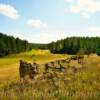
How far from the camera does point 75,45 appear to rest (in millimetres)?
181500

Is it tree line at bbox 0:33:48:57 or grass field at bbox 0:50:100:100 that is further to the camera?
tree line at bbox 0:33:48:57

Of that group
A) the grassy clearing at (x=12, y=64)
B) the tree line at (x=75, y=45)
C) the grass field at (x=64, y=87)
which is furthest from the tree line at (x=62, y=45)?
the grass field at (x=64, y=87)

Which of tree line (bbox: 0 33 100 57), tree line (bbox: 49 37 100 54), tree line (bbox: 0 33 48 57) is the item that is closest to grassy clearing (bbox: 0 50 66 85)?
tree line (bbox: 0 33 48 57)

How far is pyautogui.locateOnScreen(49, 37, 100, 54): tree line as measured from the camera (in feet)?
584

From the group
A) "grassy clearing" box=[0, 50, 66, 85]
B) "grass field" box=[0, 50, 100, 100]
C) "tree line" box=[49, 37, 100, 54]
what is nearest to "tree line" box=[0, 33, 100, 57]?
"tree line" box=[49, 37, 100, 54]

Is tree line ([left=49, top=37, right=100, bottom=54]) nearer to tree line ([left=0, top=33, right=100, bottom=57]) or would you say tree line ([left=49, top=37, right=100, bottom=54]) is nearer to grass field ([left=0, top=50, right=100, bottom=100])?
tree line ([left=0, top=33, right=100, bottom=57])

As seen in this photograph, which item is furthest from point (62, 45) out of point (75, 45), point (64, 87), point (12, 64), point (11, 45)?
point (64, 87)

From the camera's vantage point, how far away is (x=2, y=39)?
162875 mm

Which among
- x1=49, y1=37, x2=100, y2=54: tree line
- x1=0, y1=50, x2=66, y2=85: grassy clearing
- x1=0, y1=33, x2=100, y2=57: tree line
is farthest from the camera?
x1=49, y1=37, x2=100, y2=54: tree line

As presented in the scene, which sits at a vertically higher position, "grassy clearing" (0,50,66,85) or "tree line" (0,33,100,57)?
"tree line" (0,33,100,57)

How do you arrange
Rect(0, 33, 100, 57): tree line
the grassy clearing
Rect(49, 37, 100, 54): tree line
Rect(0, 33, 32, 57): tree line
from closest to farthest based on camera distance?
the grassy clearing < Rect(0, 33, 32, 57): tree line < Rect(0, 33, 100, 57): tree line < Rect(49, 37, 100, 54): tree line

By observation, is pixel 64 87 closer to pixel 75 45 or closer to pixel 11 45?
pixel 11 45

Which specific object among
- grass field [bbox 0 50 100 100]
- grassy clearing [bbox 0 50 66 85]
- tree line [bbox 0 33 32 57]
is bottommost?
grassy clearing [bbox 0 50 66 85]

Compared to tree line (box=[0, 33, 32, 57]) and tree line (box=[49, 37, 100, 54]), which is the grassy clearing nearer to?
tree line (box=[0, 33, 32, 57])
